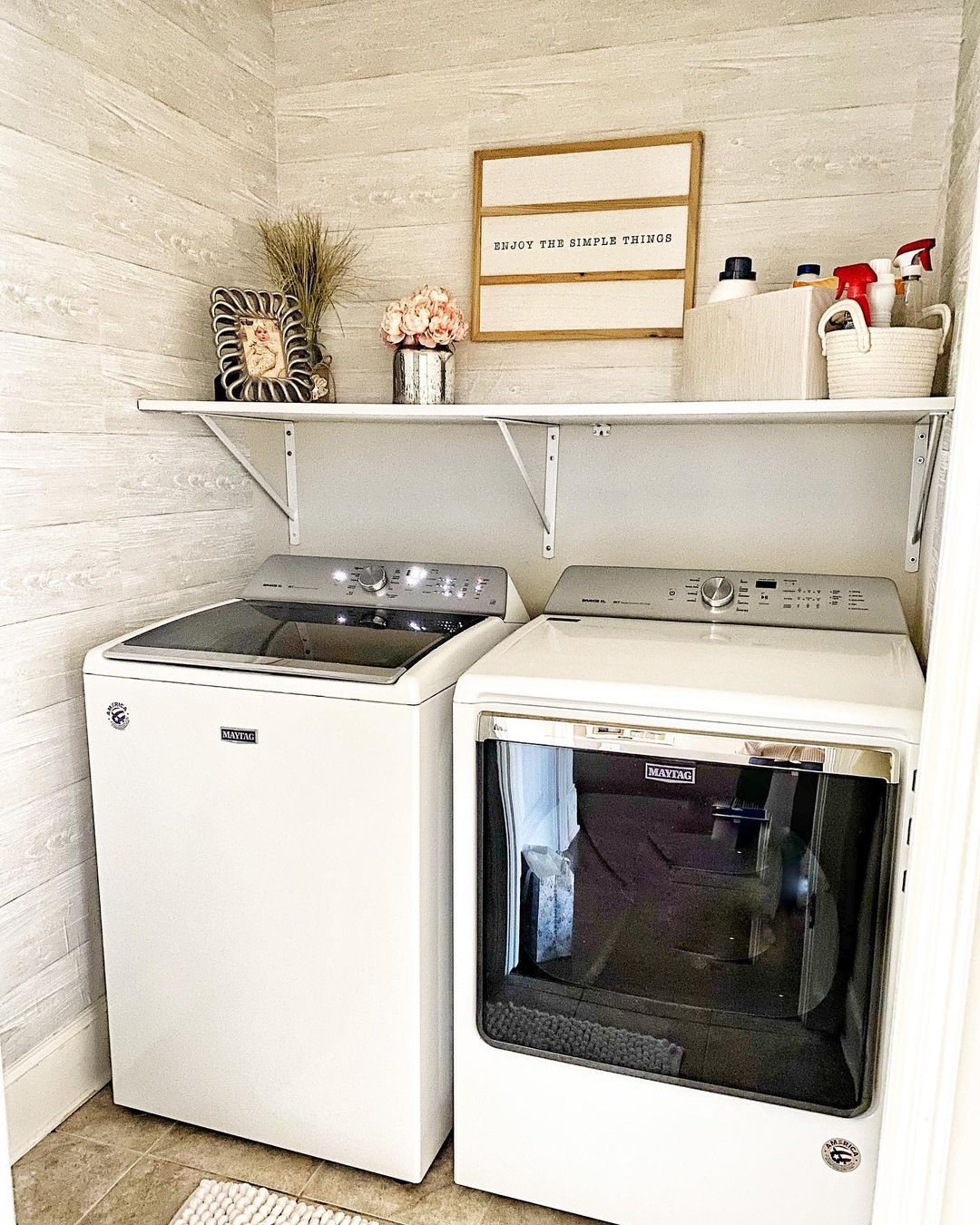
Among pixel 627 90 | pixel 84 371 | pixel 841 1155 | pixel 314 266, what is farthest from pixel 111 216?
pixel 841 1155

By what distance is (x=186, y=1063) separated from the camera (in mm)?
1852

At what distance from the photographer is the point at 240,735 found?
169cm

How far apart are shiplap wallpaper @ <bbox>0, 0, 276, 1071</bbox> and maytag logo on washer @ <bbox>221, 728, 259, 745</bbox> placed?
1.22 ft

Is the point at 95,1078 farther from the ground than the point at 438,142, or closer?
closer

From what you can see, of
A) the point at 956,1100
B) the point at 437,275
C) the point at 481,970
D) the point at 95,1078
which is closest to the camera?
the point at 956,1100

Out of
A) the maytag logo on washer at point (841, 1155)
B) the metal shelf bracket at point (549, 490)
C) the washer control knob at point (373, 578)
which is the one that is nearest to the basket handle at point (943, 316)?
the metal shelf bracket at point (549, 490)

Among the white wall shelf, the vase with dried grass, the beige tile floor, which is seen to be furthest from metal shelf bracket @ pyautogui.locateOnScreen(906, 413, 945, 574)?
the beige tile floor

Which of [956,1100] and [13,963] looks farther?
[13,963]

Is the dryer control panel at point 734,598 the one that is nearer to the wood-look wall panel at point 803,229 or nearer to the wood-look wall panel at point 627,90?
the wood-look wall panel at point 803,229

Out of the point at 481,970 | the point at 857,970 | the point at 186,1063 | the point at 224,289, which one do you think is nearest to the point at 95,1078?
the point at 186,1063

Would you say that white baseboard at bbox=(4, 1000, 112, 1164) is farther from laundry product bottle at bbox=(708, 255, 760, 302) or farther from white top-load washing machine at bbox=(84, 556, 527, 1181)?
laundry product bottle at bbox=(708, 255, 760, 302)

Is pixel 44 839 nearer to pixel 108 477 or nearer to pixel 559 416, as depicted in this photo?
pixel 108 477

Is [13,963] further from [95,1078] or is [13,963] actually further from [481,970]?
[481,970]

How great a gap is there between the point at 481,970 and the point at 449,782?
0.32 m
